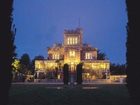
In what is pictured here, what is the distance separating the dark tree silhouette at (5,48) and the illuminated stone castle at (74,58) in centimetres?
9540

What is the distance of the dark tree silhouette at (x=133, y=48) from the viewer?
56.6 ft

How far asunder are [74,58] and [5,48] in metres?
99.0

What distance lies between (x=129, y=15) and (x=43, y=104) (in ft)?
19.4

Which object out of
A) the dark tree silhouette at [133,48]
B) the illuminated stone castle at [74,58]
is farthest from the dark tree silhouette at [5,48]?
the illuminated stone castle at [74,58]

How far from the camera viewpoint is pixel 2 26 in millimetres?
15258

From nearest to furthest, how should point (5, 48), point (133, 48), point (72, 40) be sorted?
point (5, 48), point (133, 48), point (72, 40)

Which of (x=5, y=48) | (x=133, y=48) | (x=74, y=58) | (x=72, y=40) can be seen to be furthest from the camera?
(x=72, y=40)

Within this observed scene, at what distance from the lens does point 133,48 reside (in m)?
17.8

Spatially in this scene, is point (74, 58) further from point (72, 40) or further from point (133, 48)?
point (133, 48)

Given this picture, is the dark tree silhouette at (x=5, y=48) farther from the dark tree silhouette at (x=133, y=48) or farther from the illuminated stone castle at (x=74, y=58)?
the illuminated stone castle at (x=74, y=58)

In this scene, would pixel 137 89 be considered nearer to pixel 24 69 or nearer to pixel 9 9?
pixel 9 9

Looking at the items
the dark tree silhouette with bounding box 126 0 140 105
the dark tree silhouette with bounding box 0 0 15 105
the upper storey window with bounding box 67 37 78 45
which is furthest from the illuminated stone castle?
the dark tree silhouette with bounding box 0 0 15 105

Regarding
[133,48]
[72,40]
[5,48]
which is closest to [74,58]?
[72,40]

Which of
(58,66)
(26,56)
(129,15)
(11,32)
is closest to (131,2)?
(129,15)
